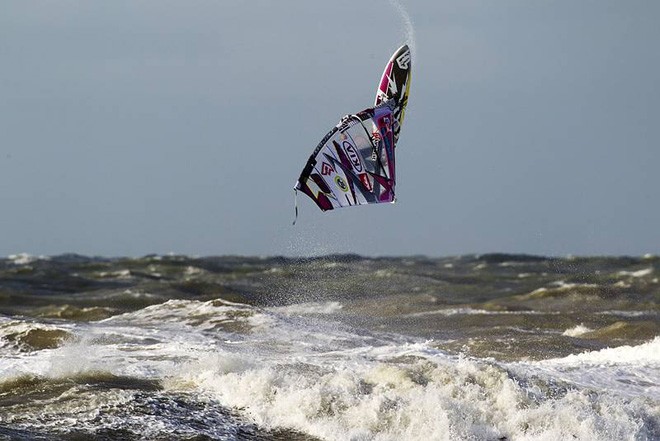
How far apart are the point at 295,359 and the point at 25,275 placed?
24.0 m

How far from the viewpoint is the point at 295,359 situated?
44.5 ft

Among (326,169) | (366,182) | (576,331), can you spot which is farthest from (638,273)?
(326,169)

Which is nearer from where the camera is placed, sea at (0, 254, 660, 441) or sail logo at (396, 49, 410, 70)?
sea at (0, 254, 660, 441)

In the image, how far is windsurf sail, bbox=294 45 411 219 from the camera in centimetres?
1292

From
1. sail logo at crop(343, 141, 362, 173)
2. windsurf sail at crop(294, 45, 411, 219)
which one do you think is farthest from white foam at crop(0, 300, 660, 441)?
sail logo at crop(343, 141, 362, 173)

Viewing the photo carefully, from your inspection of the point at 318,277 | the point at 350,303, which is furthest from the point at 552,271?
the point at 350,303

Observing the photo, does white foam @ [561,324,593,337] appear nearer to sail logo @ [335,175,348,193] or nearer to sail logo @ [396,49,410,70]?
sail logo @ [396,49,410,70]

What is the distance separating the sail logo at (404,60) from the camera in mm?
14875

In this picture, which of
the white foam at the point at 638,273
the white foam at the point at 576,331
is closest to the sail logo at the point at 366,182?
the white foam at the point at 576,331

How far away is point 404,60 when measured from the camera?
1494 centimetres

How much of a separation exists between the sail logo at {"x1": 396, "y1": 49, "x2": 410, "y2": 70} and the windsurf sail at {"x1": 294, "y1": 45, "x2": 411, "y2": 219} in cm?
124

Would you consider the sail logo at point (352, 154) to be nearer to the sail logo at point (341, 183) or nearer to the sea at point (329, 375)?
the sail logo at point (341, 183)

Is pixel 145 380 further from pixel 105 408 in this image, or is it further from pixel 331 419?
pixel 331 419

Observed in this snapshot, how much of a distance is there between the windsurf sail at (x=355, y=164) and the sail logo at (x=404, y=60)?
1.24 m
